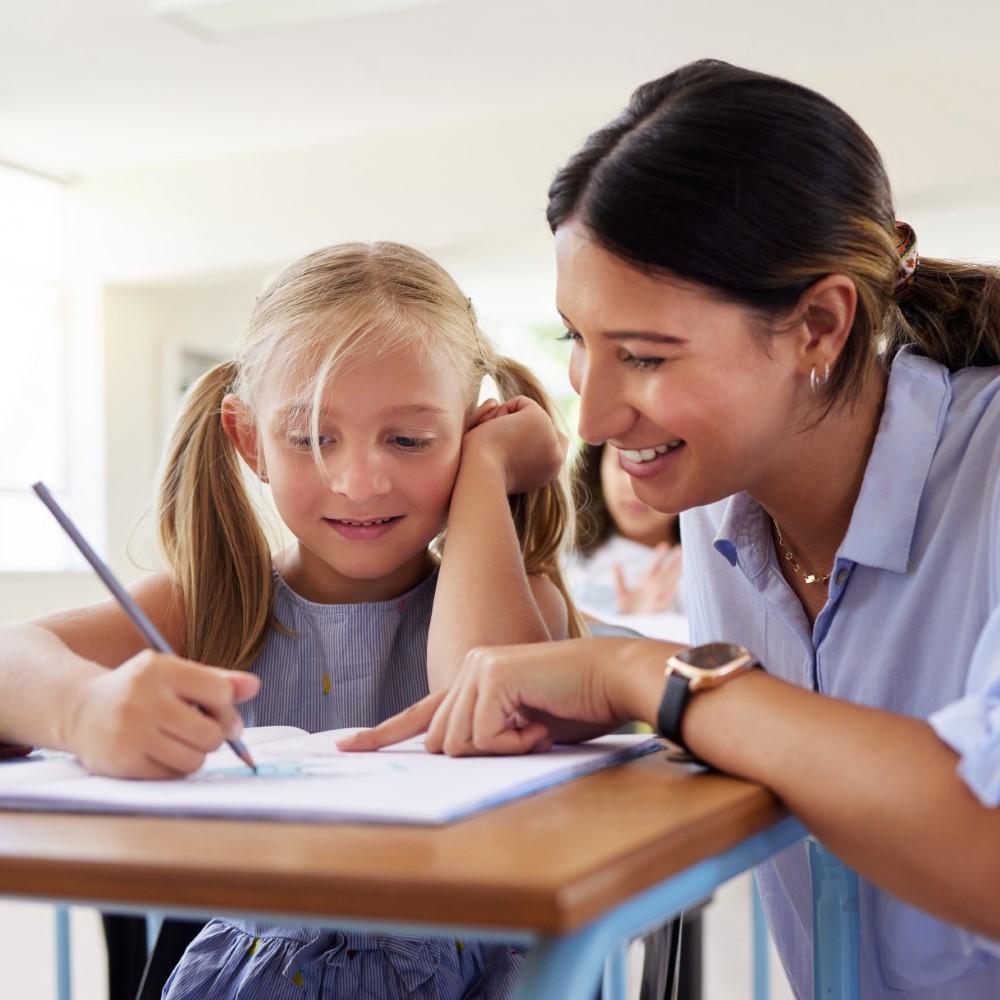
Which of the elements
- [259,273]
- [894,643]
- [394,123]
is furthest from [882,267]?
[259,273]

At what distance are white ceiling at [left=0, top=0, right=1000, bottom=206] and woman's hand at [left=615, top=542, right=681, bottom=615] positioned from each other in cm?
226

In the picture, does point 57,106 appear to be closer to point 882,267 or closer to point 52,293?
point 52,293

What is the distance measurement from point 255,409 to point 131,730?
0.63 metres

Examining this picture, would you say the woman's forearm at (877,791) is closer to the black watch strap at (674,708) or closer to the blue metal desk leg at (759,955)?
the black watch strap at (674,708)

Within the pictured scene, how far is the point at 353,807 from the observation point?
60 cm

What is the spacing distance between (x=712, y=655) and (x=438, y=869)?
34 centimetres

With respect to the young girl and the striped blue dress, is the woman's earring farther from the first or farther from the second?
the striped blue dress

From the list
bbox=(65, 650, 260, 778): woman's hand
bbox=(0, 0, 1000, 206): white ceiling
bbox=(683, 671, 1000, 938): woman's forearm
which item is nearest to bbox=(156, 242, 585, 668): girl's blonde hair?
bbox=(65, 650, 260, 778): woman's hand

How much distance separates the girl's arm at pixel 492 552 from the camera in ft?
3.66

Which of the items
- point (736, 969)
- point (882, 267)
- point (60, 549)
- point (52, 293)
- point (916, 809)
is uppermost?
point (52, 293)

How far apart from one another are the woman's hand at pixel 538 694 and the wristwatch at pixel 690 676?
0.02m

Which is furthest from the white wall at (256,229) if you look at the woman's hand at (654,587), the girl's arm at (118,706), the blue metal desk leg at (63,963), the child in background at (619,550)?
the girl's arm at (118,706)

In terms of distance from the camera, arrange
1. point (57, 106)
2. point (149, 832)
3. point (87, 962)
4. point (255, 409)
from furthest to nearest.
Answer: point (57, 106) < point (87, 962) < point (255, 409) < point (149, 832)

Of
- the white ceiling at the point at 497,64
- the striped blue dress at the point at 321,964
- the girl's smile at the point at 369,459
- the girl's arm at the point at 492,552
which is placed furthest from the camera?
the white ceiling at the point at 497,64
